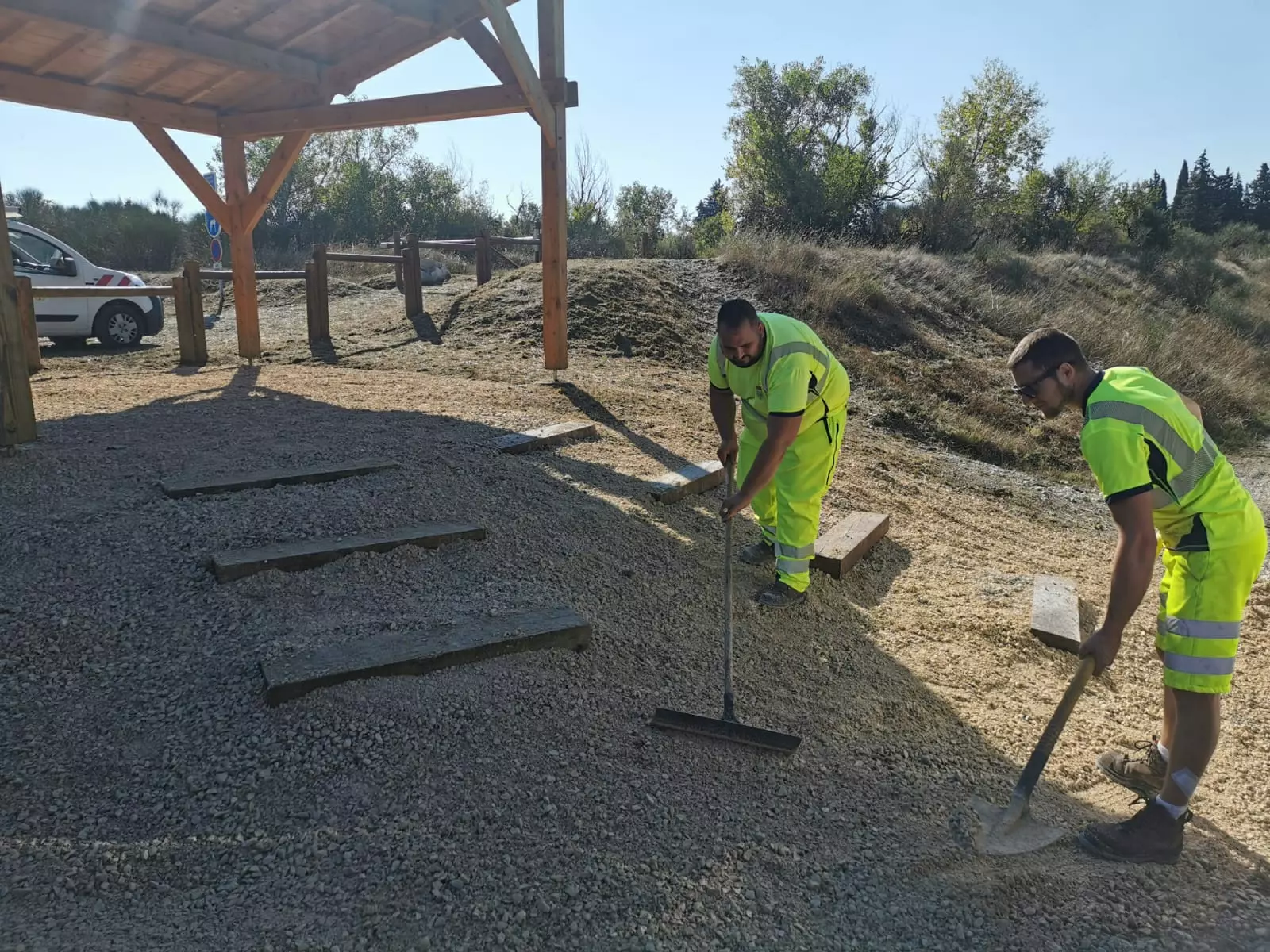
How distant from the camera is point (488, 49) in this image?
7.00 m

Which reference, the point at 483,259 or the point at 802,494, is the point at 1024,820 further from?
the point at 483,259

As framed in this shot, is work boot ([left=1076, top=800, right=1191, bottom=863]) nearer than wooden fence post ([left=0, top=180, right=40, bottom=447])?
Yes

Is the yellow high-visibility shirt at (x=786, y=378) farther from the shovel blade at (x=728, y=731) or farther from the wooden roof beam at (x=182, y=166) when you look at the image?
the wooden roof beam at (x=182, y=166)

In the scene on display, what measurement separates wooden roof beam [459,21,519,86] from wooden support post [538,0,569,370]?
1.21ft

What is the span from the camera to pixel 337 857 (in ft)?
7.56

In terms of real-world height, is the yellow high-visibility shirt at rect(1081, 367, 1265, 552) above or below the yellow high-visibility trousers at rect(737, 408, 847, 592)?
above

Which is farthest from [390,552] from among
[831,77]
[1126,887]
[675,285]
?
[831,77]

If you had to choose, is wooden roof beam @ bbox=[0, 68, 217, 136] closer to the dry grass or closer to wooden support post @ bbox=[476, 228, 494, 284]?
wooden support post @ bbox=[476, 228, 494, 284]

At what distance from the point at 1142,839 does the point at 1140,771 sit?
0.51m

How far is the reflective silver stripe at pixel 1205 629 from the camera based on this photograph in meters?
2.65

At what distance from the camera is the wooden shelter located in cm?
669

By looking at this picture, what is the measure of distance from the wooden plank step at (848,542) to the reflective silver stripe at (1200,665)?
2.08 metres

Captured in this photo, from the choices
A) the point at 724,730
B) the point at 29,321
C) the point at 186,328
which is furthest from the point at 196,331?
the point at 724,730

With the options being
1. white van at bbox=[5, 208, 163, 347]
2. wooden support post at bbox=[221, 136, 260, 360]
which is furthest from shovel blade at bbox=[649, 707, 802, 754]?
white van at bbox=[5, 208, 163, 347]
